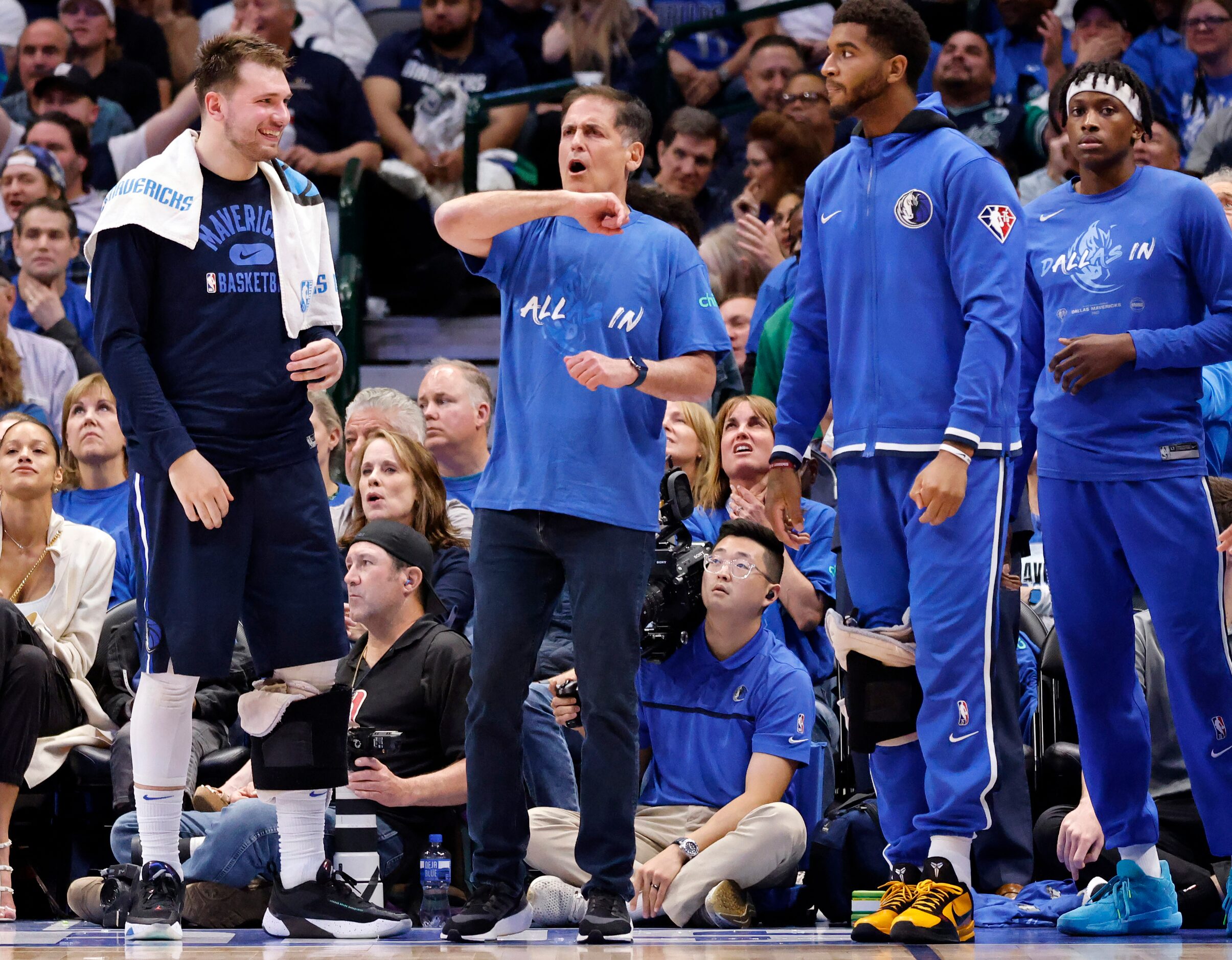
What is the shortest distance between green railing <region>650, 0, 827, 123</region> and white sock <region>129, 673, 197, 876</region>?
565 cm

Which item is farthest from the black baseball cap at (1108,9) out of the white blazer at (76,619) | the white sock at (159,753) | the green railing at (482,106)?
the white sock at (159,753)

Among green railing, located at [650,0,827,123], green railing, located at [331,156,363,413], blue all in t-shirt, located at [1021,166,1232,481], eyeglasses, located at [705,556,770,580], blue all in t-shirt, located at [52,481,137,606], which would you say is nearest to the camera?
blue all in t-shirt, located at [1021,166,1232,481]

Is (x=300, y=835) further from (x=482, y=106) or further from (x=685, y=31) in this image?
(x=685, y=31)

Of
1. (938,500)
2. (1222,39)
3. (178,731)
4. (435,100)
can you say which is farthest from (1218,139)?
(178,731)

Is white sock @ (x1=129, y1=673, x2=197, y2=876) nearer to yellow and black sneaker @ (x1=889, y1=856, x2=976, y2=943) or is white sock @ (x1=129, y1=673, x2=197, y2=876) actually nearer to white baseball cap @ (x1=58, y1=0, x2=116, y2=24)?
yellow and black sneaker @ (x1=889, y1=856, x2=976, y2=943)

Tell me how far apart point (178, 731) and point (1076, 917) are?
7.52 ft

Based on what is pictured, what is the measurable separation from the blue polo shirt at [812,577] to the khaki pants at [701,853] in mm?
853

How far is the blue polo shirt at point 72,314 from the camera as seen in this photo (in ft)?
26.2

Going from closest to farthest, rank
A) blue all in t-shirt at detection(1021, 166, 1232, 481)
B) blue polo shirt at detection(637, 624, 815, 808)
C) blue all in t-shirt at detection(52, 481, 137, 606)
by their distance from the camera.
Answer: blue all in t-shirt at detection(1021, 166, 1232, 481)
blue polo shirt at detection(637, 624, 815, 808)
blue all in t-shirt at detection(52, 481, 137, 606)

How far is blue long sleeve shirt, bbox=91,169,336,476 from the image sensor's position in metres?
3.75

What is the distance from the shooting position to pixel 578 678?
12.1 ft

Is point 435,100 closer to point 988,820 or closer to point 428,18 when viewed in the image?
point 428,18

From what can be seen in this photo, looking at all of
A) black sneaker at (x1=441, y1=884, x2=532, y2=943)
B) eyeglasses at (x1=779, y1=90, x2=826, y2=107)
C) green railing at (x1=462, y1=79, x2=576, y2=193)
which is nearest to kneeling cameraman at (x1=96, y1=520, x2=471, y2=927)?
black sneaker at (x1=441, y1=884, x2=532, y2=943)

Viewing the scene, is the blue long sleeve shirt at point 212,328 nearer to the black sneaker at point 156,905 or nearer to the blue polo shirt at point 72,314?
the black sneaker at point 156,905
